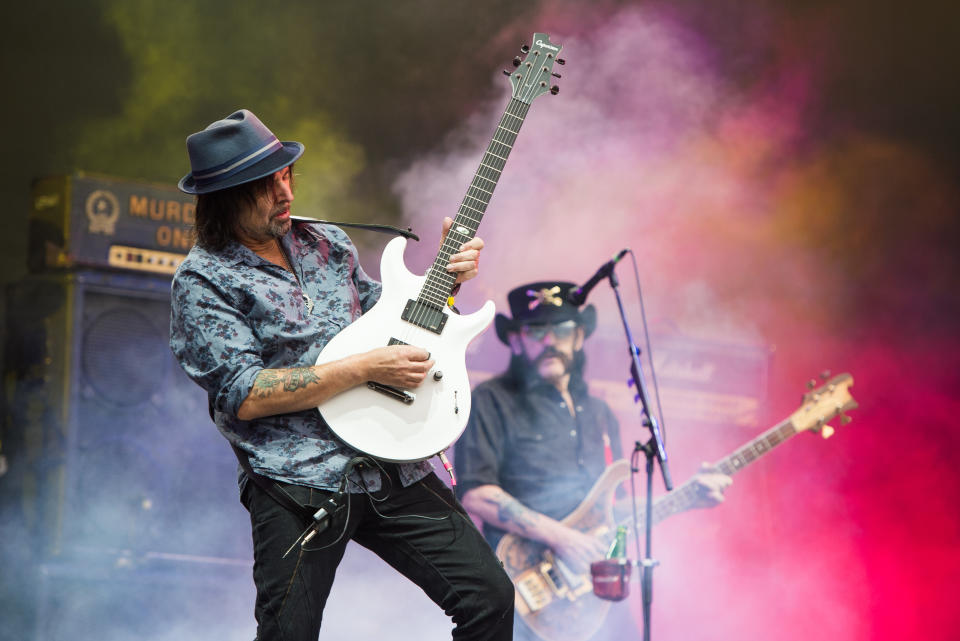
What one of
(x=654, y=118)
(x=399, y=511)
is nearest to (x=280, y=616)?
(x=399, y=511)

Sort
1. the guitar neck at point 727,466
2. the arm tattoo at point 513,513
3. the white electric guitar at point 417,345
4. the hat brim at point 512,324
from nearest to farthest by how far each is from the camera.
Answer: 1. the white electric guitar at point 417,345
2. the arm tattoo at point 513,513
3. the guitar neck at point 727,466
4. the hat brim at point 512,324

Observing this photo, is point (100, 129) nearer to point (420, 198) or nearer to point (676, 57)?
point (420, 198)

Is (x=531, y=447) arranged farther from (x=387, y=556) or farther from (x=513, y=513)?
(x=387, y=556)

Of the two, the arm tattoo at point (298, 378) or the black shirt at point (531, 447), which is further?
the black shirt at point (531, 447)

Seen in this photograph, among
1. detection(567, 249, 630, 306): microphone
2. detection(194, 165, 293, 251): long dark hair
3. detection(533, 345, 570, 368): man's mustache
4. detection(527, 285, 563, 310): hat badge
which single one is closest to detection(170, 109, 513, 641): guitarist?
detection(194, 165, 293, 251): long dark hair

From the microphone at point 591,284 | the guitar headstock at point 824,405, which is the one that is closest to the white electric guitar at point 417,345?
the microphone at point 591,284

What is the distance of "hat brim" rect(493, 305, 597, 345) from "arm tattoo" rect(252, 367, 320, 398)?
253cm

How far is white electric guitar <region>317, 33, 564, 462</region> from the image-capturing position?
2.19 meters

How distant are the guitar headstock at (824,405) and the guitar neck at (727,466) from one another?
0.24 feet

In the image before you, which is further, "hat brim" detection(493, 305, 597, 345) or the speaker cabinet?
"hat brim" detection(493, 305, 597, 345)

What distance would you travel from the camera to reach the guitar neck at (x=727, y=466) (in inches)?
175

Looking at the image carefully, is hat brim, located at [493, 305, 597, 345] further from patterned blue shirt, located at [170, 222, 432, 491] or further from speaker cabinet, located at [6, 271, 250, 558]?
patterned blue shirt, located at [170, 222, 432, 491]

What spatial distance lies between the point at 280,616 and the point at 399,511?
1.11 ft

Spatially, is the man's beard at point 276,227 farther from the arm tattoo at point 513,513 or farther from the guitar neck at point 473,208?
the arm tattoo at point 513,513
